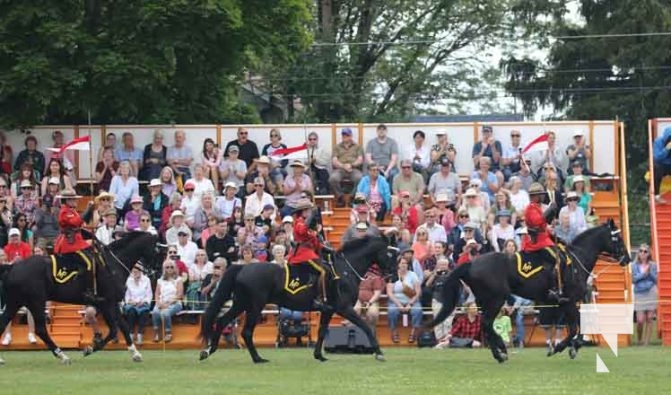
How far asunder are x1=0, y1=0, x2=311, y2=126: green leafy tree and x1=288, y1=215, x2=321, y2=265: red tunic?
9.69m

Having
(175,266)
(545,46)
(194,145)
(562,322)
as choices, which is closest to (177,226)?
(175,266)

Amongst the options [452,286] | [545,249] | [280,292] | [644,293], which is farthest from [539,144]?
[280,292]

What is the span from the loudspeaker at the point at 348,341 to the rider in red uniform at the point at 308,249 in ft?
9.56

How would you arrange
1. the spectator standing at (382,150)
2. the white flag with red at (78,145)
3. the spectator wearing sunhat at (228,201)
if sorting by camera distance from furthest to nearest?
the spectator standing at (382,150)
the white flag with red at (78,145)
the spectator wearing sunhat at (228,201)

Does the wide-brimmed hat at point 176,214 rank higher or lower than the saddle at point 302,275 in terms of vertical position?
higher

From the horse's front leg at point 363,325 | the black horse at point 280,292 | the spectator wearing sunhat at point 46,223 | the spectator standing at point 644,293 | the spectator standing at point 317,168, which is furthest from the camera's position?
the spectator standing at point 317,168

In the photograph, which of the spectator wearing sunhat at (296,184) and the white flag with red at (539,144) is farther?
the white flag with red at (539,144)

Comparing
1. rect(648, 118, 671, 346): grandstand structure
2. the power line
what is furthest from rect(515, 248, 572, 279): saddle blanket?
the power line

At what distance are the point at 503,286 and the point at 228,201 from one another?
27.6ft

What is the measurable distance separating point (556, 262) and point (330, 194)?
8789mm

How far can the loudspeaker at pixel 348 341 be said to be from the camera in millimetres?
27000

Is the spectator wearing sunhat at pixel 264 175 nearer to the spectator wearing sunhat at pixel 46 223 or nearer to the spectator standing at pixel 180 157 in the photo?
the spectator standing at pixel 180 157

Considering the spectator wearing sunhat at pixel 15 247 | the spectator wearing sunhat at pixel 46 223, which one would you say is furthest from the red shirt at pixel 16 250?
the spectator wearing sunhat at pixel 46 223

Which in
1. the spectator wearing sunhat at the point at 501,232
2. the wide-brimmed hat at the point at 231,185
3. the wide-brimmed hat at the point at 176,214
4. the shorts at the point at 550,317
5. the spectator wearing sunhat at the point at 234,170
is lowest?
the shorts at the point at 550,317
